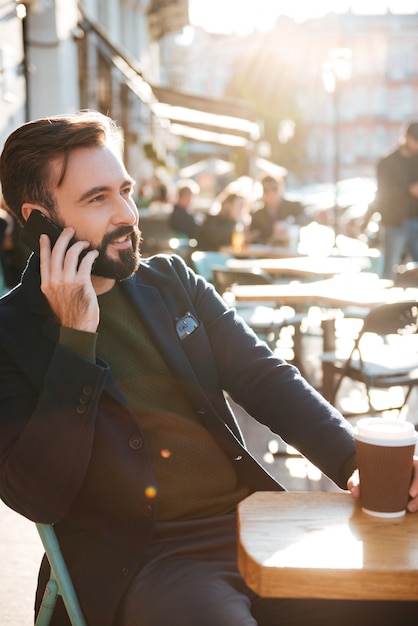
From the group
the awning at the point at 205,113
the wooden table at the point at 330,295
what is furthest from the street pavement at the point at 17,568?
the awning at the point at 205,113

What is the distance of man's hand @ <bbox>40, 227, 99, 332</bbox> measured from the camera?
1779 mm

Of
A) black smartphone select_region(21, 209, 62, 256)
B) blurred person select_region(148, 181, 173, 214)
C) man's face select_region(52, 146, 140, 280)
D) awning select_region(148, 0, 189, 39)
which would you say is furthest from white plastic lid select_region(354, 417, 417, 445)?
awning select_region(148, 0, 189, 39)

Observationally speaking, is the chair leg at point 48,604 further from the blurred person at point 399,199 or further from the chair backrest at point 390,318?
the blurred person at point 399,199

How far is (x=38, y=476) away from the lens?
1694 millimetres

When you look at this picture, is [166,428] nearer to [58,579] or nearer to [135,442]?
[135,442]

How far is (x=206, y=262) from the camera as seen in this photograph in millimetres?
7590

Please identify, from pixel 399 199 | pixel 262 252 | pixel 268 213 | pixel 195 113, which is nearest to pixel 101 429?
pixel 262 252

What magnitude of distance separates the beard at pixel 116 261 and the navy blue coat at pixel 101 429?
0.09 meters

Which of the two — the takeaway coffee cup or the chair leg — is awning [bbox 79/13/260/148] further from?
the takeaway coffee cup

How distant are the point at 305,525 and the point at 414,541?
0.55 feet

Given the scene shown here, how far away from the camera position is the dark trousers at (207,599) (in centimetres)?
159

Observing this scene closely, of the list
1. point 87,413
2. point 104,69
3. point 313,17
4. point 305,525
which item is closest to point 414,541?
point 305,525

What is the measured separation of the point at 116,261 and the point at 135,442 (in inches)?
15.9

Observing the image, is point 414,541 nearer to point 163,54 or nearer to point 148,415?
point 148,415
